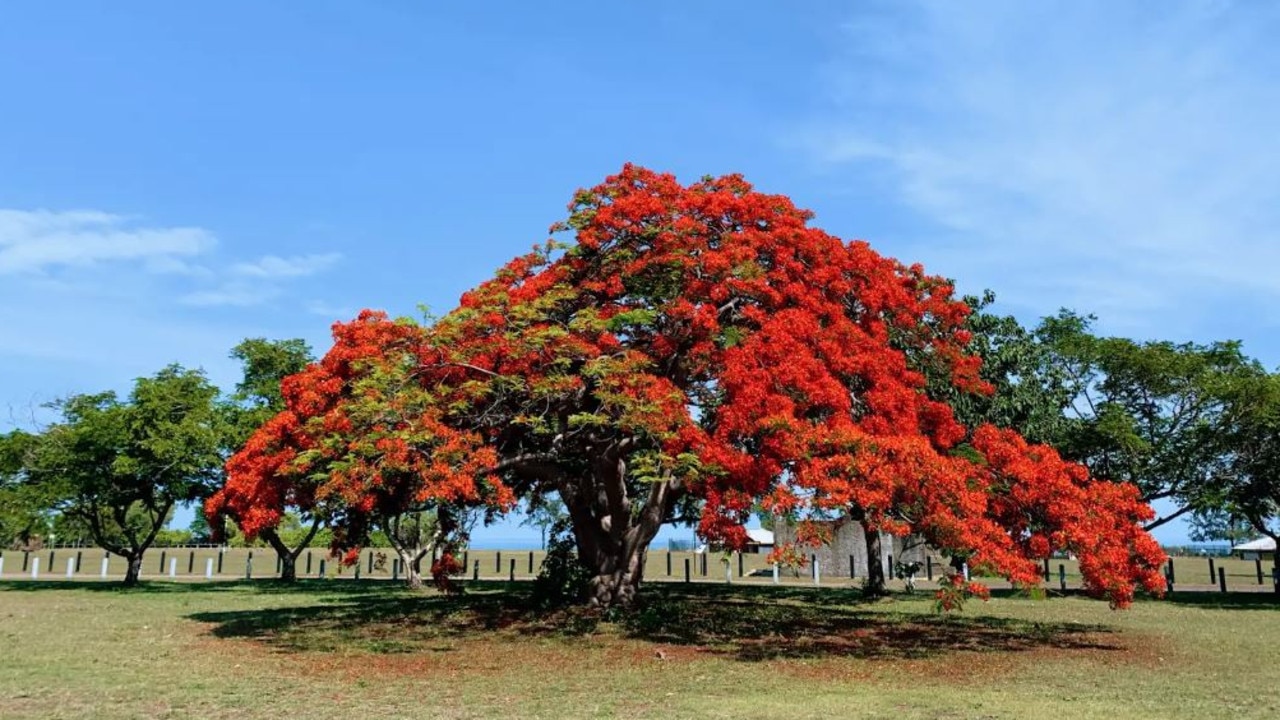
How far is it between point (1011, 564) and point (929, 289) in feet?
24.6

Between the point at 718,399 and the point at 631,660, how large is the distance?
234 inches

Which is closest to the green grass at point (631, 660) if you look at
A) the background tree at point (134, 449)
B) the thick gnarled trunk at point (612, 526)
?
the thick gnarled trunk at point (612, 526)

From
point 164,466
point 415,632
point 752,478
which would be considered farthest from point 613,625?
point 164,466

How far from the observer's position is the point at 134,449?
2966 centimetres

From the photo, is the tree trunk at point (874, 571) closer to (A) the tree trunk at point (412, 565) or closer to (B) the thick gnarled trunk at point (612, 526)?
(B) the thick gnarled trunk at point (612, 526)

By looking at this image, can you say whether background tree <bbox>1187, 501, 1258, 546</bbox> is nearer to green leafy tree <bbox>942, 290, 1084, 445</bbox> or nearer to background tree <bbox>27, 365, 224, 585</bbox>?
green leafy tree <bbox>942, 290, 1084, 445</bbox>

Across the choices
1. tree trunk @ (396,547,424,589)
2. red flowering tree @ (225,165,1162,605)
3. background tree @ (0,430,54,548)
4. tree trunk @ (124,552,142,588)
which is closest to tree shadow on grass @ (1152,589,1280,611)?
red flowering tree @ (225,165,1162,605)

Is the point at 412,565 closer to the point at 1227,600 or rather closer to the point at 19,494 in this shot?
the point at 19,494

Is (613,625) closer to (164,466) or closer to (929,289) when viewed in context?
(929,289)

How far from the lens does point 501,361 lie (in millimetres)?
16609

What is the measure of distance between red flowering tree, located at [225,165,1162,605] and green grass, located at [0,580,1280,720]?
6.27 feet

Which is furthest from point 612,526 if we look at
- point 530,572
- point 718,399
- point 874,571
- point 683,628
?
point 530,572

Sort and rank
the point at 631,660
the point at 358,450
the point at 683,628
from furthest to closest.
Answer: the point at 683,628, the point at 358,450, the point at 631,660

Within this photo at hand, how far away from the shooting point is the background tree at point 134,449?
2894cm
